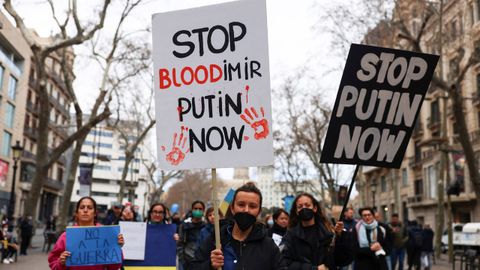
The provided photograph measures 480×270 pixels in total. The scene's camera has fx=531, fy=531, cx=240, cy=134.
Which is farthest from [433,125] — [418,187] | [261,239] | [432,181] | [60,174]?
[60,174]

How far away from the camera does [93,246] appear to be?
4.77 meters

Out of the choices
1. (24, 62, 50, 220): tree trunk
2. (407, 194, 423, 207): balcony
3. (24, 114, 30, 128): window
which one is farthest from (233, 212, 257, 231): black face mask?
(24, 114, 30, 128): window

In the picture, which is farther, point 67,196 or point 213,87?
point 67,196

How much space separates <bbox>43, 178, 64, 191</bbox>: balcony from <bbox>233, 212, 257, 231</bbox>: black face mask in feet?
188

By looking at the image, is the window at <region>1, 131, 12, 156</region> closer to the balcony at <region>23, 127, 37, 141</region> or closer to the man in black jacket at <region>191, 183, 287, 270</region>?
the balcony at <region>23, 127, 37, 141</region>

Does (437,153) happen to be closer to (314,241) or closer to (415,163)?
(415,163)

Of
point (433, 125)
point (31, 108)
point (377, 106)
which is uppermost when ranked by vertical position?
point (31, 108)

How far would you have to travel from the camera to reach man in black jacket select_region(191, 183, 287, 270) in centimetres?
355

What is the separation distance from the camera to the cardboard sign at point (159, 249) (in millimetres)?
6602

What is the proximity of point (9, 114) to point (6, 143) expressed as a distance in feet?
8.15

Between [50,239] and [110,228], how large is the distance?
18.0m

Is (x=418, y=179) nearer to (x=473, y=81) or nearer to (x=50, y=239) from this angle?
(x=473, y=81)

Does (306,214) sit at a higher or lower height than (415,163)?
lower

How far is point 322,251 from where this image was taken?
4594 mm
